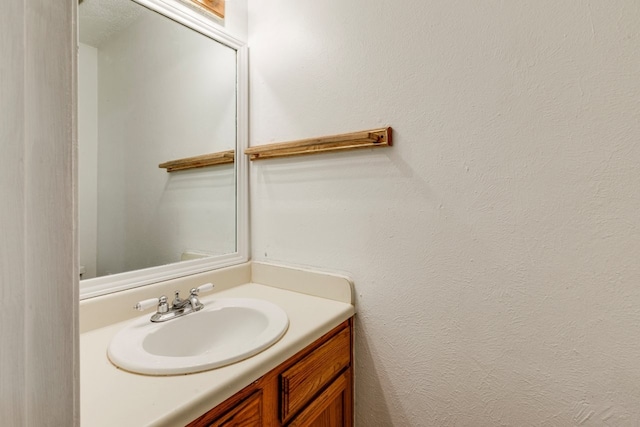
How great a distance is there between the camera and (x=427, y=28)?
919 millimetres

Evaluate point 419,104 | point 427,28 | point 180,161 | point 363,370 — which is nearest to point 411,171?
point 419,104

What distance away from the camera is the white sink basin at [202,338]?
2.18ft

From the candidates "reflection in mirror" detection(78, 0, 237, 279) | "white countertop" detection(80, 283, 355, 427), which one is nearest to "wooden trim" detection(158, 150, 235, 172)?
"reflection in mirror" detection(78, 0, 237, 279)

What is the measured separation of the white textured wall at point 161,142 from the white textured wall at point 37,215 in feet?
2.76

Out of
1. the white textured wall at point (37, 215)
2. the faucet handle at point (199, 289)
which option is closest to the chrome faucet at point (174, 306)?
the faucet handle at point (199, 289)

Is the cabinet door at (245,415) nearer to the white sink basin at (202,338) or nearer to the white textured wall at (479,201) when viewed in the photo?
the white sink basin at (202,338)

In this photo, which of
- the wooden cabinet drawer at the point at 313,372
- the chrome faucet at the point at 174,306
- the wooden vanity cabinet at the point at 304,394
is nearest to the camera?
the wooden vanity cabinet at the point at 304,394

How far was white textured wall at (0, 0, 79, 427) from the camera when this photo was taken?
0.23 metres

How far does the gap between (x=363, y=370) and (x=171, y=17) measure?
1.41m

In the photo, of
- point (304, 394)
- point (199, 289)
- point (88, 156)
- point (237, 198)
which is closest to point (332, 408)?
point (304, 394)

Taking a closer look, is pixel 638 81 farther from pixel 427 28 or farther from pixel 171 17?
pixel 171 17

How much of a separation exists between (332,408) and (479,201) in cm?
75

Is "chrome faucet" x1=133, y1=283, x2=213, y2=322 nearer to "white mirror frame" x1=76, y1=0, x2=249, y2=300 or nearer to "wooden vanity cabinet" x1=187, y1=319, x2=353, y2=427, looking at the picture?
"white mirror frame" x1=76, y1=0, x2=249, y2=300

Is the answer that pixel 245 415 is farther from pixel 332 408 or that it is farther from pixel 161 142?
pixel 161 142
